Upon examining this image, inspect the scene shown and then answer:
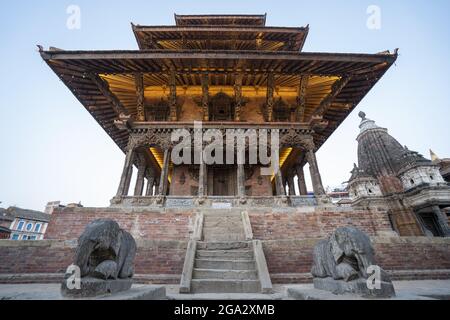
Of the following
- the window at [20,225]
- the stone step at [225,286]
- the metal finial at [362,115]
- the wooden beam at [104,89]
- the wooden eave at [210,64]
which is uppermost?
the metal finial at [362,115]

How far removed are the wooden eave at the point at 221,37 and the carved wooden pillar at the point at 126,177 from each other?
341 inches

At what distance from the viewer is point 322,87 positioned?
12.5 metres

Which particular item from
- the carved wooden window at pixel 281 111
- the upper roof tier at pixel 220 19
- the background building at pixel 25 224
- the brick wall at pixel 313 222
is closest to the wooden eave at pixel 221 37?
the upper roof tier at pixel 220 19

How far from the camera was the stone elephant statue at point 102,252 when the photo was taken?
255 cm

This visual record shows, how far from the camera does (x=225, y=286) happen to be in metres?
3.94

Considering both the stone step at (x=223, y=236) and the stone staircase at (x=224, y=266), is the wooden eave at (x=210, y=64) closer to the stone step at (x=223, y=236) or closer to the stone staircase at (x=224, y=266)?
the stone step at (x=223, y=236)

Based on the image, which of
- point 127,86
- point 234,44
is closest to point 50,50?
point 127,86

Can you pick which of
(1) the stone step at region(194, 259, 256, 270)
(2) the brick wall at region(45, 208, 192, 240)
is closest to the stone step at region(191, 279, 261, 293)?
(1) the stone step at region(194, 259, 256, 270)

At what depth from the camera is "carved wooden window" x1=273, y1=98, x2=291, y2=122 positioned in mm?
12961

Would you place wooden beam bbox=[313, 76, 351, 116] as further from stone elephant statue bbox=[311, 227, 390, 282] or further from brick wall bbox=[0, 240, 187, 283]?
brick wall bbox=[0, 240, 187, 283]

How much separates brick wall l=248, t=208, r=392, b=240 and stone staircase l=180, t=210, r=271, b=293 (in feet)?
3.22

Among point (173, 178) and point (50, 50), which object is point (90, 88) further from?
point (173, 178)

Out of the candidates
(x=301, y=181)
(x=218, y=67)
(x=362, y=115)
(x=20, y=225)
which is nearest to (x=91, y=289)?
(x=218, y=67)
